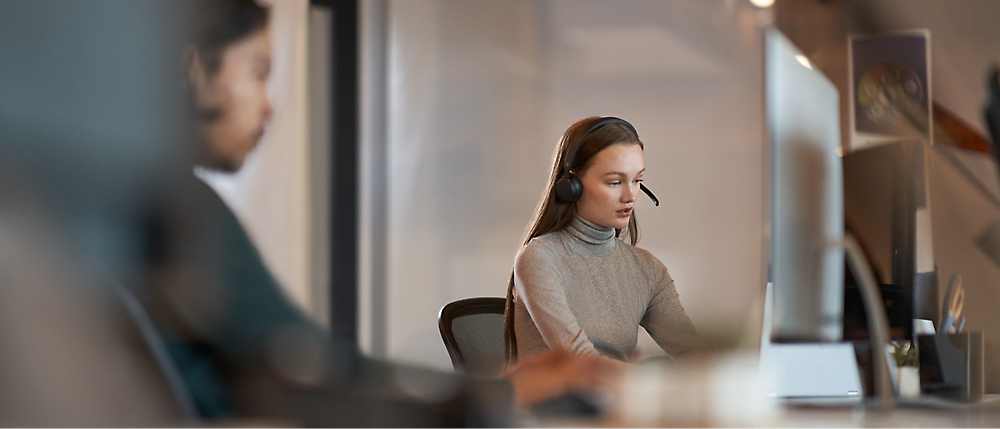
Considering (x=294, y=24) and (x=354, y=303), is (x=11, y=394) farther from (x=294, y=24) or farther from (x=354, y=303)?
(x=294, y=24)

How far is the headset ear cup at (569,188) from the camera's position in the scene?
0.81 metres

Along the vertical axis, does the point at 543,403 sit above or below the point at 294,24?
below

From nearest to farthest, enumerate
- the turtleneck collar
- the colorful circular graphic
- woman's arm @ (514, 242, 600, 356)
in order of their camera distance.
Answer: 1. woman's arm @ (514, 242, 600, 356)
2. the turtleneck collar
3. the colorful circular graphic

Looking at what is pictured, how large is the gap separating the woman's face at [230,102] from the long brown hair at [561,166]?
637 mm

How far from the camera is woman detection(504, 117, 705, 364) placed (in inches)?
30.9

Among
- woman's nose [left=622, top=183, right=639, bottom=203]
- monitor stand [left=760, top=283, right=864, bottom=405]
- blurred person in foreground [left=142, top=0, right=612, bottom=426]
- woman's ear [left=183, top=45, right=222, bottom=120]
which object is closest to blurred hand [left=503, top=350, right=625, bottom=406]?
blurred person in foreground [left=142, top=0, right=612, bottom=426]

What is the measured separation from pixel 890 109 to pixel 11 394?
2120 mm

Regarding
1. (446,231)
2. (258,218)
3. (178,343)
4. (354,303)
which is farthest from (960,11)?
(178,343)

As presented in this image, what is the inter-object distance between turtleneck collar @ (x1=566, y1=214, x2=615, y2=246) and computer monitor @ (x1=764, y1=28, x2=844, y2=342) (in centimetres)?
22

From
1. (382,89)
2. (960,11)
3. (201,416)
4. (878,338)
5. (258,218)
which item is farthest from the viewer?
(382,89)

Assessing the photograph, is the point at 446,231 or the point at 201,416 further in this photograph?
the point at 446,231

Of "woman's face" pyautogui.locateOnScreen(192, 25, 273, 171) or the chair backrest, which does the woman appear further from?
"woman's face" pyautogui.locateOnScreen(192, 25, 273, 171)

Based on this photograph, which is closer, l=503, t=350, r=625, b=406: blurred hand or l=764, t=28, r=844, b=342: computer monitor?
l=503, t=350, r=625, b=406: blurred hand

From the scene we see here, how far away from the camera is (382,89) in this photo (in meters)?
2.27
